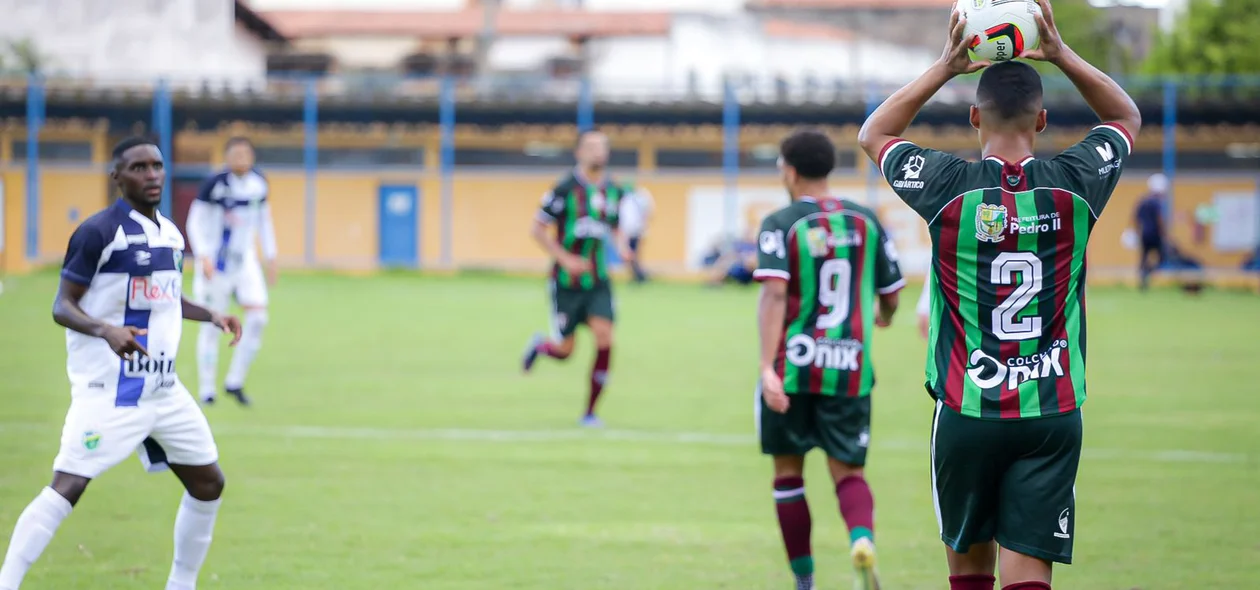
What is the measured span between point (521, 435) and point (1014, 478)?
284 inches

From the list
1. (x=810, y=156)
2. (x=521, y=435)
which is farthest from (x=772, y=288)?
(x=521, y=435)

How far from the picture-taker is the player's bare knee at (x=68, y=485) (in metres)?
5.50

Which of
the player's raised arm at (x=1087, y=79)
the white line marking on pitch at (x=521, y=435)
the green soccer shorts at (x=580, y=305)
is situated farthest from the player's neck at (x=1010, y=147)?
the green soccer shorts at (x=580, y=305)

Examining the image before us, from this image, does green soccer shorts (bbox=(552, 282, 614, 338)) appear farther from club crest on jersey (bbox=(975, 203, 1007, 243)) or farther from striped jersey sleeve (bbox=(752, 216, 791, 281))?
club crest on jersey (bbox=(975, 203, 1007, 243))

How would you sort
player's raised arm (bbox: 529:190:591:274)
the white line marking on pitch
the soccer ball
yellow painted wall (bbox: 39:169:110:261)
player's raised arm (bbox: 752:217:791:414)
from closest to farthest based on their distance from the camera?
the soccer ball → player's raised arm (bbox: 752:217:791:414) → the white line marking on pitch → player's raised arm (bbox: 529:190:591:274) → yellow painted wall (bbox: 39:169:110:261)

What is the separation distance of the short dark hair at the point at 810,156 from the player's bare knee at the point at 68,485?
3353 mm

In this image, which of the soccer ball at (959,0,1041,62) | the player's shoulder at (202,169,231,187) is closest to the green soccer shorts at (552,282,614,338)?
the player's shoulder at (202,169,231,187)

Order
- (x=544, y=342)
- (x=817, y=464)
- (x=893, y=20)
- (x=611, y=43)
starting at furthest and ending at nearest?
(x=893, y=20), (x=611, y=43), (x=544, y=342), (x=817, y=464)

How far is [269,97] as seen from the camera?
134ft

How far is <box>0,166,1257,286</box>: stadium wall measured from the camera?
37344 millimetres

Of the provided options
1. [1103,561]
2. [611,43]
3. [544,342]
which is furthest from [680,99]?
[1103,561]

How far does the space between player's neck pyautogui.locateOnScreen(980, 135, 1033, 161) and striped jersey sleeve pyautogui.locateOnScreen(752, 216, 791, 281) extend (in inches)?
71.1

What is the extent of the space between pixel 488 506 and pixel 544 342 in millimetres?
4497

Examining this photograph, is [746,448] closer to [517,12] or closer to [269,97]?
[269,97]
